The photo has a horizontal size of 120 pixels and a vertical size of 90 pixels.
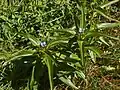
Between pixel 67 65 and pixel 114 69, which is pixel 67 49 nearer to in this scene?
pixel 67 65

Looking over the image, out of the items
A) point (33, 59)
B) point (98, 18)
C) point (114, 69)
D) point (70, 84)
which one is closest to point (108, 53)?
point (114, 69)

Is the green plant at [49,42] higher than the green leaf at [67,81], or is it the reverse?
the green plant at [49,42]

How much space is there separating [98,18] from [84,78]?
675mm

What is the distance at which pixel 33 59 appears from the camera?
8.47ft

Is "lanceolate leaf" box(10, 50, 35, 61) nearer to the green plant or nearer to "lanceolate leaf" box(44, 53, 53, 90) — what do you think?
the green plant

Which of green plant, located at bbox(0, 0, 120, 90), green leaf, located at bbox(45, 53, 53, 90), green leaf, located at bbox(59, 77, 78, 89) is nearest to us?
green leaf, located at bbox(45, 53, 53, 90)

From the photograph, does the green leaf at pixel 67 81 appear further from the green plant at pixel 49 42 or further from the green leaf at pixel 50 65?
the green leaf at pixel 50 65

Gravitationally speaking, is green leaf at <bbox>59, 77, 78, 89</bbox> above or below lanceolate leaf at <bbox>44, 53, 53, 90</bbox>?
below

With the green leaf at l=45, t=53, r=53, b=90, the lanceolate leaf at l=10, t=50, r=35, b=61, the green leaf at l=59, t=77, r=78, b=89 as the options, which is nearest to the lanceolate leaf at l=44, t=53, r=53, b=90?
the green leaf at l=45, t=53, r=53, b=90

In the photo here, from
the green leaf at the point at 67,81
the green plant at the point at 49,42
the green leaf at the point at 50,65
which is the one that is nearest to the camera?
the green leaf at the point at 50,65

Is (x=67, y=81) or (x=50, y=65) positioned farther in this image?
(x=67, y=81)

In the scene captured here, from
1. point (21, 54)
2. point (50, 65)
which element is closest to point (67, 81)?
point (50, 65)

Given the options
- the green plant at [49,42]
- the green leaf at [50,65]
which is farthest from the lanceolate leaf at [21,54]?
the green leaf at [50,65]

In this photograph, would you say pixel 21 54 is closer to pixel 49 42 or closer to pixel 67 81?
pixel 49 42
